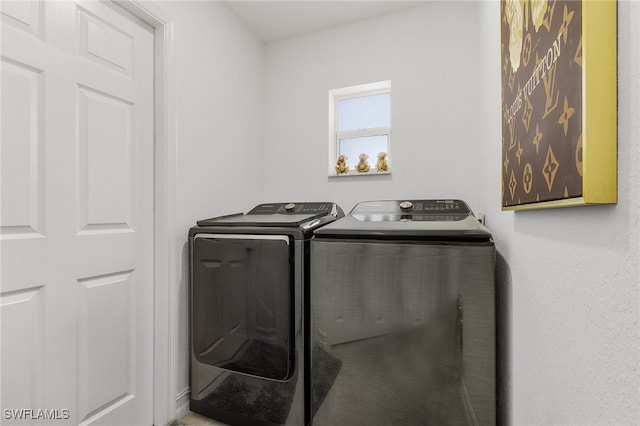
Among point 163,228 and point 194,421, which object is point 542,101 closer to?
point 163,228

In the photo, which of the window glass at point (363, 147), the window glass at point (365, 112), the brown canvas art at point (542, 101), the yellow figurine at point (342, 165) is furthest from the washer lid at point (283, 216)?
the brown canvas art at point (542, 101)

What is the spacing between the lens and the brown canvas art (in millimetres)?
480

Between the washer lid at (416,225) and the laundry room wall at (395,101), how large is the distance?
1.04ft

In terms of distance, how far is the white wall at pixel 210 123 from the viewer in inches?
69.3

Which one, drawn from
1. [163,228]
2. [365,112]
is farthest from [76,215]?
[365,112]

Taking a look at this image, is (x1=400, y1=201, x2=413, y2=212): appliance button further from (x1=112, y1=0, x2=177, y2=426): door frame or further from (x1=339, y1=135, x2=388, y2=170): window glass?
(x1=112, y1=0, x2=177, y2=426): door frame

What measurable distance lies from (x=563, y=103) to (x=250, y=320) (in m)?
1.50

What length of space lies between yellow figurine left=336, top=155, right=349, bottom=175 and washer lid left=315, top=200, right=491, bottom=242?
1.98ft

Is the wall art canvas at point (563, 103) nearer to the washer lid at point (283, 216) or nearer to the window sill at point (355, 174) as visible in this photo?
the washer lid at point (283, 216)

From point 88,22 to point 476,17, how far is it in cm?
233

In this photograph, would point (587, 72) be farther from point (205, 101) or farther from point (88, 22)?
point (205, 101)

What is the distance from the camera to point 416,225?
135cm

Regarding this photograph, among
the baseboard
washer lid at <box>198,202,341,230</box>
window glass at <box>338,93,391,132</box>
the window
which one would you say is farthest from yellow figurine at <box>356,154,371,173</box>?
the baseboard

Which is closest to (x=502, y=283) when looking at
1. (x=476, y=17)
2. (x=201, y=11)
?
(x=476, y=17)
